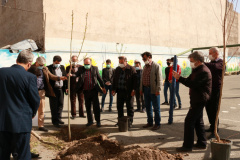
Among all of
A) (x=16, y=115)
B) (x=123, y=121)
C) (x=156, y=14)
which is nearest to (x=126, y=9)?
(x=156, y=14)

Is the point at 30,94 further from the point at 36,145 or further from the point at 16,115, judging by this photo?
the point at 36,145

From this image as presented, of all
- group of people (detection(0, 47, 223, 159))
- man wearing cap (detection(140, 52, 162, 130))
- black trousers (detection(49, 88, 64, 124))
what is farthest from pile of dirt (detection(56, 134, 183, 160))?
black trousers (detection(49, 88, 64, 124))

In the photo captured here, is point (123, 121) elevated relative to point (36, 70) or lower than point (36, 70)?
lower

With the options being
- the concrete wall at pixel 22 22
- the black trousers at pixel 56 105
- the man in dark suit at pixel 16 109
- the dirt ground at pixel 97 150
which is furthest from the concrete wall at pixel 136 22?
the man in dark suit at pixel 16 109

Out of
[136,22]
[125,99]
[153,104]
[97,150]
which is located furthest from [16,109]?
[136,22]

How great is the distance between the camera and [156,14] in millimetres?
19719

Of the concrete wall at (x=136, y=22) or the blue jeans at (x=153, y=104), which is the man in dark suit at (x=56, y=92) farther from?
the concrete wall at (x=136, y=22)

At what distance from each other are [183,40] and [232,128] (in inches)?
735

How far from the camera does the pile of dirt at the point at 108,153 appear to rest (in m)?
3.16

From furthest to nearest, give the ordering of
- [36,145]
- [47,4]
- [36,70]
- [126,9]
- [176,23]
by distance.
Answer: [176,23]
[126,9]
[47,4]
[36,70]
[36,145]

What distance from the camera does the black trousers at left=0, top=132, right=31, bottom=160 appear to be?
8.55 ft

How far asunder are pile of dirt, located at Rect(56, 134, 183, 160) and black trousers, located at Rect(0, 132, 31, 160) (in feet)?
2.84

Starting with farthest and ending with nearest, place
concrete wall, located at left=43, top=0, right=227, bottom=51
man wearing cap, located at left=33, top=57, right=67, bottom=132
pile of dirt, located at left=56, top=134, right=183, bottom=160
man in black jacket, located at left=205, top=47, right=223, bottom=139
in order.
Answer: concrete wall, located at left=43, top=0, right=227, bottom=51, man wearing cap, located at left=33, top=57, right=67, bottom=132, man in black jacket, located at left=205, top=47, right=223, bottom=139, pile of dirt, located at left=56, top=134, right=183, bottom=160

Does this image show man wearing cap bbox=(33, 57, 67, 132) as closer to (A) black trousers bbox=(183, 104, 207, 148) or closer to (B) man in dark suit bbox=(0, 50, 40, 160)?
(B) man in dark suit bbox=(0, 50, 40, 160)
